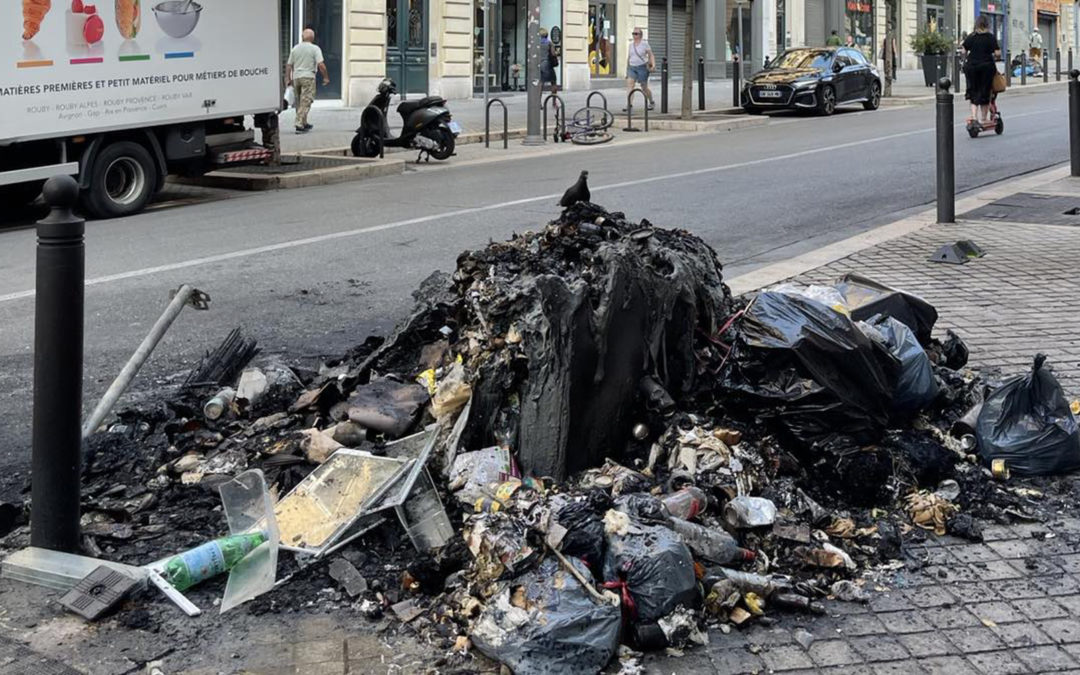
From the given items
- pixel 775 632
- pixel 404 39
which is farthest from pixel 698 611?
pixel 404 39

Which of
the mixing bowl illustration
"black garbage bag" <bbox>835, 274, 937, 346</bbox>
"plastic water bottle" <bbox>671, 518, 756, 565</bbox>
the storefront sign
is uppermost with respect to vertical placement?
the storefront sign

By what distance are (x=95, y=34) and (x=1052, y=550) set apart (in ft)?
37.4

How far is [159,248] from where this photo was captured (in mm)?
10711

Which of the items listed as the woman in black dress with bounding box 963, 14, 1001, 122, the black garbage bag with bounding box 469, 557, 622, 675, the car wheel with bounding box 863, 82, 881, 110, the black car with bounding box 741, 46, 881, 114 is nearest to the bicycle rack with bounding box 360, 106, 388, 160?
the woman in black dress with bounding box 963, 14, 1001, 122

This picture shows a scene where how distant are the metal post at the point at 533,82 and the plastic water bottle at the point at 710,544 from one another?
17602 millimetres

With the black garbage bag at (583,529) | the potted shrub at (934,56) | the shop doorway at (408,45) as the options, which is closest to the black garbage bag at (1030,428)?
the black garbage bag at (583,529)

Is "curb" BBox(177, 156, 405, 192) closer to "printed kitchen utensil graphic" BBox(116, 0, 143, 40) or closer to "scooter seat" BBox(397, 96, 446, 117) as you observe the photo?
"scooter seat" BBox(397, 96, 446, 117)

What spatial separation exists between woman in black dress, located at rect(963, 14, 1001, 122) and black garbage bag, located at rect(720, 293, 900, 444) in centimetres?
1626

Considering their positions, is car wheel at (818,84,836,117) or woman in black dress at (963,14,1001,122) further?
car wheel at (818,84,836,117)

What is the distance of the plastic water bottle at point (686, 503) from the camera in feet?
13.3

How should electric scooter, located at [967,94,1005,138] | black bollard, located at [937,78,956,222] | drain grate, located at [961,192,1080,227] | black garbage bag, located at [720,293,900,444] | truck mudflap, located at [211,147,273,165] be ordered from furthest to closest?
electric scooter, located at [967,94,1005,138]
truck mudflap, located at [211,147,273,165]
drain grate, located at [961,192,1080,227]
black bollard, located at [937,78,956,222]
black garbage bag, located at [720,293,900,444]

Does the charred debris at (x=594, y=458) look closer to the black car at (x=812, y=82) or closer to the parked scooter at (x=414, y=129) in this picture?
the parked scooter at (x=414, y=129)

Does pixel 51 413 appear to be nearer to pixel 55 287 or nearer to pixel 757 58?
pixel 55 287

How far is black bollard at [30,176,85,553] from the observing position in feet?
12.7
